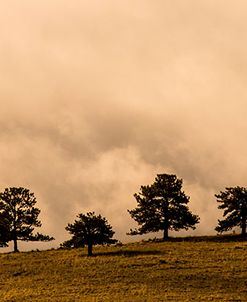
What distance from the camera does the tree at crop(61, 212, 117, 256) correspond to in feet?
302

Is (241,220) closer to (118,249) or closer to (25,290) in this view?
(118,249)

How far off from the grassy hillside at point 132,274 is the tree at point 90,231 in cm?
155

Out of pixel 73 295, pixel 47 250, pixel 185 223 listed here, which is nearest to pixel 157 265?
pixel 73 295

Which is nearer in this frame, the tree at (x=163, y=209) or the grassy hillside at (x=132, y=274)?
the grassy hillside at (x=132, y=274)

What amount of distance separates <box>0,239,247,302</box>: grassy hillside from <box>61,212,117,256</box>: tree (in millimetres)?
1547

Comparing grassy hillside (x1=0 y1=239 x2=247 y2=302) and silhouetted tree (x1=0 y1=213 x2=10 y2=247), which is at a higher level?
silhouetted tree (x1=0 y1=213 x2=10 y2=247)

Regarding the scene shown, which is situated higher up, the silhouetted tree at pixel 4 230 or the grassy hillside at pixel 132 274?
the silhouetted tree at pixel 4 230

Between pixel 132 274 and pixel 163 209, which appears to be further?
pixel 163 209

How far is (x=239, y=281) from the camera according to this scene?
220 feet

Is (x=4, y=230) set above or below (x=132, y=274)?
above

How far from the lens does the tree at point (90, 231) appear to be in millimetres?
92156

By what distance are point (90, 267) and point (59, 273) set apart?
4.13 m

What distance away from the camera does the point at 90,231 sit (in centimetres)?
9300

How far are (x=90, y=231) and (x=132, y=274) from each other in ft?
71.8
